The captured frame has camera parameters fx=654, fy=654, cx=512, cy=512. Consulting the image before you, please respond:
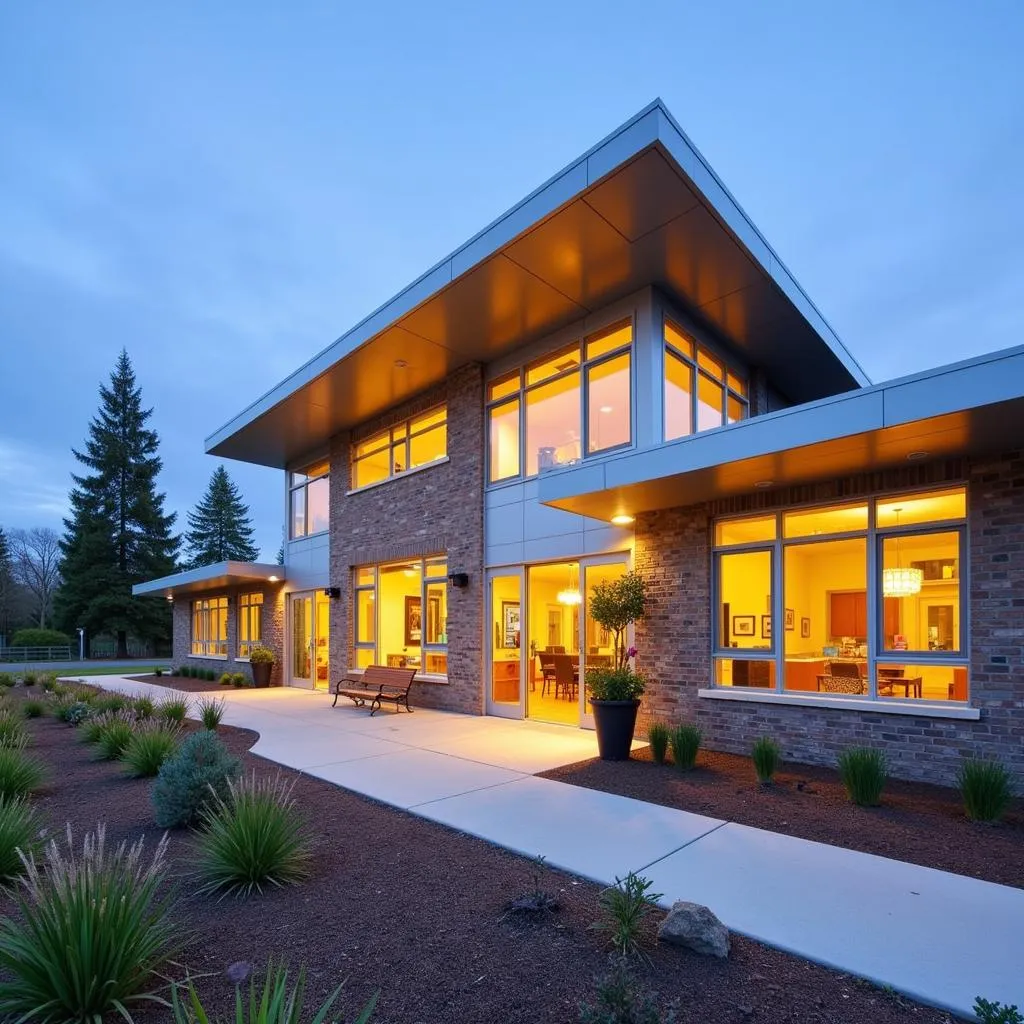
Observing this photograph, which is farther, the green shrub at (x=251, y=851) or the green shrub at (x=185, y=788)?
the green shrub at (x=185, y=788)

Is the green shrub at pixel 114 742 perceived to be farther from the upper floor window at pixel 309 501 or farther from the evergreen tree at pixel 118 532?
the evergreen tree at pixel 118 532

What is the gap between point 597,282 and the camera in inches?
366

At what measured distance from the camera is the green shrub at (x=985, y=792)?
17.3ft

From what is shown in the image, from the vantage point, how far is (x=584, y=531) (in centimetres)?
1024

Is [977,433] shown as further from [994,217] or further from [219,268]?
[219,268]

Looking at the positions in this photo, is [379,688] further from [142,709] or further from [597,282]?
[597,282]

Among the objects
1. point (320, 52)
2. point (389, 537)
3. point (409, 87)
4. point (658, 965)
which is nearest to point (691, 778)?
point (658, 965)

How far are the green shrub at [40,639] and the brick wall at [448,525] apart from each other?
105ft

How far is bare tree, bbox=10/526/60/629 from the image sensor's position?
177 ft

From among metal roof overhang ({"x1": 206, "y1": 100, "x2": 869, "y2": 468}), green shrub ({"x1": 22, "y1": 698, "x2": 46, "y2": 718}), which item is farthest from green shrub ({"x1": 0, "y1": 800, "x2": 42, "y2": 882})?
green shrub ({"x1": 22, "y1": 698, "x2": 46, "y2": 718})

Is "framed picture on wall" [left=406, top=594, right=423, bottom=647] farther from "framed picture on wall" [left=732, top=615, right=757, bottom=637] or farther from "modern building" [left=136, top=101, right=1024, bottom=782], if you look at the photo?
"framed picture on wall" [left=732, top=615, right=757, bottom=637]

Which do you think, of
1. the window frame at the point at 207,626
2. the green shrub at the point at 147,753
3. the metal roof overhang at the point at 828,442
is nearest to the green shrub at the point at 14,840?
the green shrub at the point at 147,753

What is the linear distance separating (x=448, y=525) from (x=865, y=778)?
8379mm

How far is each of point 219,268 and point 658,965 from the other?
16275 centimetres
